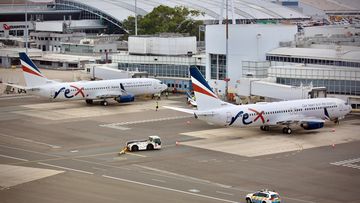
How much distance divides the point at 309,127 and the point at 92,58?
97717mm

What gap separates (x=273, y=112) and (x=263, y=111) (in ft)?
5.41

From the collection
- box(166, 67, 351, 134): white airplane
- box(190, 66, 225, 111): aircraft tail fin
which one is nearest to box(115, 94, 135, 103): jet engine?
box(166, 67, 351, 134): white airplane

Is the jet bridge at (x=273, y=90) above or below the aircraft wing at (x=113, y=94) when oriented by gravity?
above

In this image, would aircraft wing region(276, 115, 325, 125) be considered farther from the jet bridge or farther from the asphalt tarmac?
the jet bridge

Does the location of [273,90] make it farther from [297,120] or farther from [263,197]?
[263,197]

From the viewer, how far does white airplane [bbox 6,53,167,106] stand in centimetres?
12975

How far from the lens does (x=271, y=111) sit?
103 meters

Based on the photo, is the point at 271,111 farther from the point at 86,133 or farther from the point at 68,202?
the point at 68,202

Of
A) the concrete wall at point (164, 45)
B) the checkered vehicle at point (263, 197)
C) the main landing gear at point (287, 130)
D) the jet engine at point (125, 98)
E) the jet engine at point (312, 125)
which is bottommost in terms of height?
the checkered vehicle at point (263, 197)

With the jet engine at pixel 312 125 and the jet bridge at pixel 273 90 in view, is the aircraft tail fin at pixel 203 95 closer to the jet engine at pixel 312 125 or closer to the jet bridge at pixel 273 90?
the jet engine at pixel 312 125

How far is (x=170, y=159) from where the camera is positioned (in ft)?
290

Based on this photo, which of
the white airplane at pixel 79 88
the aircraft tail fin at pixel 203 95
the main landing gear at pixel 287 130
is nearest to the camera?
the aircraft tail fin at pixel 203 95

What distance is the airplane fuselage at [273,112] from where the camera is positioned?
99.2 metres

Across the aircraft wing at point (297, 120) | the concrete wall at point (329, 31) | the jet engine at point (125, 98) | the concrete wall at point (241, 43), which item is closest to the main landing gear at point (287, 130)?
the aircraft wing at point (297, 120)
